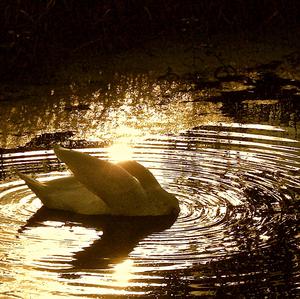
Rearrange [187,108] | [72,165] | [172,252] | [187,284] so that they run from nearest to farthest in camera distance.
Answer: [187,284]
[172,252]
[72,165]
[187,108]

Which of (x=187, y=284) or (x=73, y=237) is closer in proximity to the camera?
(x=187, y=284)

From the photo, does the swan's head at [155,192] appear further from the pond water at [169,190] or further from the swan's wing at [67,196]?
the swan's wing at [67,196]

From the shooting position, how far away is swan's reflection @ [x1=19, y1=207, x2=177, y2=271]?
5.08 m

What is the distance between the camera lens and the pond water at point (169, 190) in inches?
185

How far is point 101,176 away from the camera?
543 cm

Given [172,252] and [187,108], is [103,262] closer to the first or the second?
[172,252]

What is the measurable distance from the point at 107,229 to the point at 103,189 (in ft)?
0.76

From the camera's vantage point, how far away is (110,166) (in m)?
5.45

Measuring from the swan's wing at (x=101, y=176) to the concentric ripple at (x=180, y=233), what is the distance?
20cm

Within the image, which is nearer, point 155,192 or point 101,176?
point 101,176

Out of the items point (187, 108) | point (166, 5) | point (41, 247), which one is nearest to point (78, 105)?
point (187, 108)

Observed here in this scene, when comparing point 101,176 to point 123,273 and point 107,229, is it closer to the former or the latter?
point 107,229

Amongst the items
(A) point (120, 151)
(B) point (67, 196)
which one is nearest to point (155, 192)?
(B) point (67, 196)

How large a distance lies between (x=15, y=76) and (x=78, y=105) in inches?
41.6
